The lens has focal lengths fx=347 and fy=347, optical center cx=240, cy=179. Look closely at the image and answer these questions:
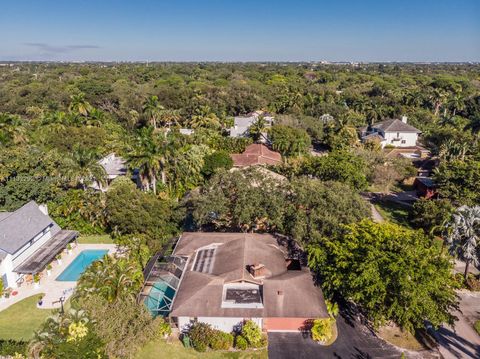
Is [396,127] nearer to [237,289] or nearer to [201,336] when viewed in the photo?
[237,289]

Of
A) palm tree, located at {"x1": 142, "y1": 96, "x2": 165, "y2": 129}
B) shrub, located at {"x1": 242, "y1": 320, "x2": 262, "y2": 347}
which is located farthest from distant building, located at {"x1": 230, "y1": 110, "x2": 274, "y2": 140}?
shrub, located at {"x1": 242, "y1": 320, "x2": 262, "y2": 347}

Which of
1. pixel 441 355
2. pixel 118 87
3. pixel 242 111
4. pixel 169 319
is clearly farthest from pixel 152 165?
pixel 118 87

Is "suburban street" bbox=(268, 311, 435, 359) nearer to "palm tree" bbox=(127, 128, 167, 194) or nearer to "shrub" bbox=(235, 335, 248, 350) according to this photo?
"shrub" bbox=(235, 335, 248, 350)

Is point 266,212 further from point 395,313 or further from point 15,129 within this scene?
point 15,129

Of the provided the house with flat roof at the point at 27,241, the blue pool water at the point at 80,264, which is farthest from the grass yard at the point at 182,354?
the house with flat roof at the point at 27,241

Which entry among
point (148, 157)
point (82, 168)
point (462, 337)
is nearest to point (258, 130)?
point (148, 157)

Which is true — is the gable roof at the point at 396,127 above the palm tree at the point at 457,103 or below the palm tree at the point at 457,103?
below

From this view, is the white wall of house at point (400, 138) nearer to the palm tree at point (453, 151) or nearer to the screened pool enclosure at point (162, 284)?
the palm tree at point (453, 151)
